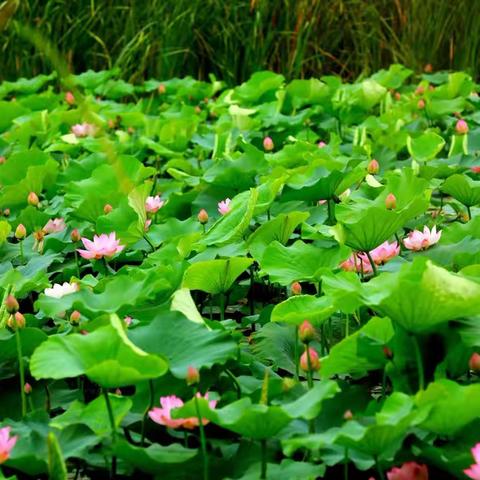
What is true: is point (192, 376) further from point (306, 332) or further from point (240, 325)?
point (240, 325)

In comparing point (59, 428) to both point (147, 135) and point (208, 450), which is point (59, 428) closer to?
point (208, 450)

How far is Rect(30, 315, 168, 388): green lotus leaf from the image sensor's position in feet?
4.28

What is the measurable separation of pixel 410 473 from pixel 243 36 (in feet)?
13.2

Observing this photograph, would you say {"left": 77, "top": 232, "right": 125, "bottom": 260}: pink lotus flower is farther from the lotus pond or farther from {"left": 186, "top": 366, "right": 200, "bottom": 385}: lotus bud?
{"left": 186, "top": 366, "right": 200, "bottom": 385}: lotus bud

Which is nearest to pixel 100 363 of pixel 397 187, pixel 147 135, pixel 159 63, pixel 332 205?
pixel 397 187

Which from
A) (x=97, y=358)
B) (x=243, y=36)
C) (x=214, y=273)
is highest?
(x=97, y=358)

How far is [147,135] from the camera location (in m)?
3.59

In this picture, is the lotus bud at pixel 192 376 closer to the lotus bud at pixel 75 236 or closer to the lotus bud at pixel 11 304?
the lotus bud at pixel 11 304

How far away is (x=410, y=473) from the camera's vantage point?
125 centimetres

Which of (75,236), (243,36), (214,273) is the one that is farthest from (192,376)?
(243,36)

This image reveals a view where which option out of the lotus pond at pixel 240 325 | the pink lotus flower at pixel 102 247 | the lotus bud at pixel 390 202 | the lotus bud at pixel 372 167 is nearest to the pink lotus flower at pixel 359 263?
the lotus pond at pixel 240 325

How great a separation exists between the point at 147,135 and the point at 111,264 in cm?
135

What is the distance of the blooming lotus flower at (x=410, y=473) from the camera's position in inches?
49.3

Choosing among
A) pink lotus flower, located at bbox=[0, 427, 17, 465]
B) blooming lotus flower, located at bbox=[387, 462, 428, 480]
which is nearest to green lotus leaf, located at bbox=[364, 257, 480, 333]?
blooming lotus flower, located at bbox=[387, 462, 428, 480]
